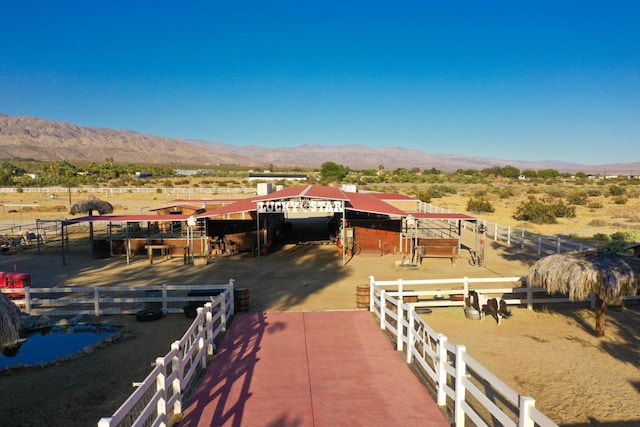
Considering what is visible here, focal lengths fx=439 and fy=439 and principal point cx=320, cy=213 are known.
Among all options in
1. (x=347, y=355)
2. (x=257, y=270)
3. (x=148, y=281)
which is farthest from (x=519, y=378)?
(x=148, y=281)

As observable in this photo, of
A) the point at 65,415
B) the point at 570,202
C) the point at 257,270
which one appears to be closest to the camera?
the point at 65,415

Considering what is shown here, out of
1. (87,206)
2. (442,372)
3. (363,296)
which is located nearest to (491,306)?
(363,296)

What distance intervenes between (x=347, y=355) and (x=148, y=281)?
35.1 ft

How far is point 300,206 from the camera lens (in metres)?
19.7

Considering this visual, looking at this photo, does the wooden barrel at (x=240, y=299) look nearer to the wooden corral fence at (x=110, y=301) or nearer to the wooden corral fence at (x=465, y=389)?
the wooden corral fence at (x=110, y=301)

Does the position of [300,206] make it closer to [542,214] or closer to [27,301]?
[27,301]

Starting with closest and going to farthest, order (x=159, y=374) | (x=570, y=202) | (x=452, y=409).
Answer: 1. (x=159, y=374)
2. (x=452, y=409)
3. (x=570, y=202)

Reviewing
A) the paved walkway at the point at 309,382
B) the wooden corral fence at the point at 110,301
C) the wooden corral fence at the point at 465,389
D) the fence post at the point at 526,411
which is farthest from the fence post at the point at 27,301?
the fence post at the point at 526,411

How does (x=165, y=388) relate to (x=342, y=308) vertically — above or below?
above

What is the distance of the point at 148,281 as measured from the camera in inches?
667

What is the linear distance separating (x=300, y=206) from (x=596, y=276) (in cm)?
1211

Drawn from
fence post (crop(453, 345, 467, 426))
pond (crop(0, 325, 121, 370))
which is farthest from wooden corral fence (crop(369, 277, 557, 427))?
pond (crop(0, 325, 121, 370))

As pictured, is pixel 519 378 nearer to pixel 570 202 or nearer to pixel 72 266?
pixel 72 266

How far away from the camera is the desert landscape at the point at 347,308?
7.70 m
